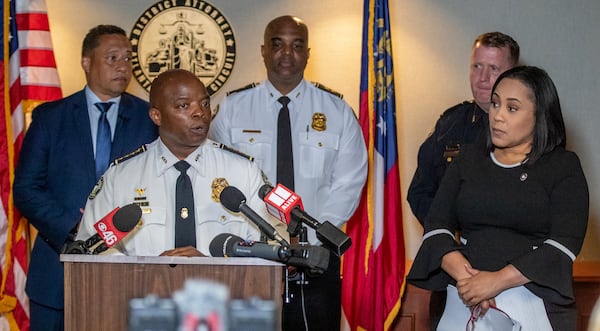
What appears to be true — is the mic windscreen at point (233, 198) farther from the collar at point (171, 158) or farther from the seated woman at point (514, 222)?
the seated woman at point (514, 222)

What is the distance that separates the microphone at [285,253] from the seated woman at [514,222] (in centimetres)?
75

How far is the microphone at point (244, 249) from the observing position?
99.3 inches

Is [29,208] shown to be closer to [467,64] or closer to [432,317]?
[432,317]

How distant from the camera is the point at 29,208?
163 inches

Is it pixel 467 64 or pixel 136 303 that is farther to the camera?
pixel 467 64

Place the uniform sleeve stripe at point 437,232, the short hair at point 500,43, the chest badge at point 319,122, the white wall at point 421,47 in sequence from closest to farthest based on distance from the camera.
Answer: the uniform sleeve stripe at point 437,232 → the short hair at point 500,43 → the chest badge at point 319,122 → the white wall at point 421,47

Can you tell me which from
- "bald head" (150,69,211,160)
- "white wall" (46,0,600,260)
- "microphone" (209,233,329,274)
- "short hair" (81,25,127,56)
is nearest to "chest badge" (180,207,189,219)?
"bald head" (150,69,211,160)

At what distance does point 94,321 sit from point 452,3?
375 cm

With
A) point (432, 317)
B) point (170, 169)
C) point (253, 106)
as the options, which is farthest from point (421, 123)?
point (170, 169)

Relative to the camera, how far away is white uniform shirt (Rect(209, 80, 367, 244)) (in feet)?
14.3

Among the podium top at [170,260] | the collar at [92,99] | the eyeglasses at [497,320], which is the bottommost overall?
the eyeglasses at [497,320]

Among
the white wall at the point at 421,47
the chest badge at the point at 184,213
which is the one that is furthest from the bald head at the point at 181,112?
the white wall at the point at 421,47

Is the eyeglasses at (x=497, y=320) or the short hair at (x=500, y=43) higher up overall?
the short hair at (x=500, y=43)

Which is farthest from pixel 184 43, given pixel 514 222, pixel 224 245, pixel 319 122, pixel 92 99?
pixel 514 222
